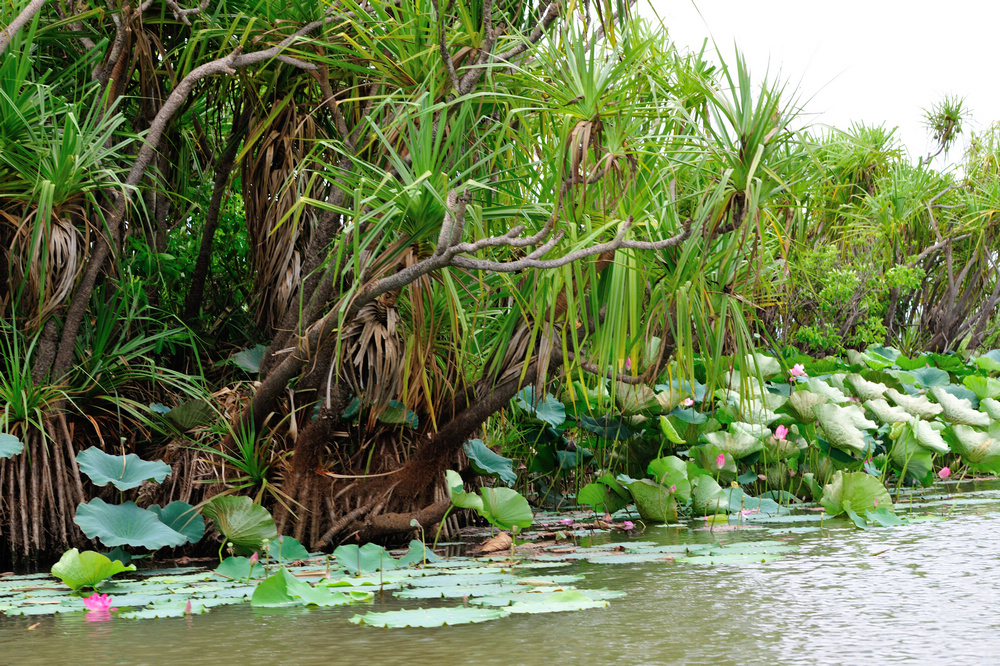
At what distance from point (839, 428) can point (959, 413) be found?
150cm

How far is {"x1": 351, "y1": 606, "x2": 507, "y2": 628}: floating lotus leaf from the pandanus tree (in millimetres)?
898

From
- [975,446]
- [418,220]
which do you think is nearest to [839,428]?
[975,446]

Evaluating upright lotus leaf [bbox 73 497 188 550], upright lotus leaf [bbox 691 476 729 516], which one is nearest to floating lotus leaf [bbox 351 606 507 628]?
upright lotus leaf [bbox 73 497 188 550]

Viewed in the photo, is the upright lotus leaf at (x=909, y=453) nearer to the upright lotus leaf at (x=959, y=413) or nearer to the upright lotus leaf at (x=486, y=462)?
the upright lotus leaf at (x=959, y=413)

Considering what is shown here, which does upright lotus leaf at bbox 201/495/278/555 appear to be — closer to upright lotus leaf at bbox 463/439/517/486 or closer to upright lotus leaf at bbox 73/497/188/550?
upright lotus leaf at bbox 73/497/188/550

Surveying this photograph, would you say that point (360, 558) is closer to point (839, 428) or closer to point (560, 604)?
point (560, 604)

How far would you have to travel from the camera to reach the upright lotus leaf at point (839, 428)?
4531 millimetres

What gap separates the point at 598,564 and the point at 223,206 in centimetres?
270

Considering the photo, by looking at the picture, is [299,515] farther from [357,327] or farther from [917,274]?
[917,274]

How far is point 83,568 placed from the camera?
262 centimetres

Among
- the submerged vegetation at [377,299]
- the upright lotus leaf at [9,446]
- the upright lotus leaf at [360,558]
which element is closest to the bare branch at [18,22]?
the submerged vegetation at [377,299]

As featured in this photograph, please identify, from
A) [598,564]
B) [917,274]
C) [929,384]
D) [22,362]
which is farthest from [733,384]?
[917,274]

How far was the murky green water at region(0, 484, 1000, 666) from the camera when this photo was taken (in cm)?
185

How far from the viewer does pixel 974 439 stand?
5332 mm
